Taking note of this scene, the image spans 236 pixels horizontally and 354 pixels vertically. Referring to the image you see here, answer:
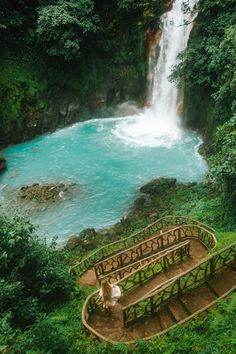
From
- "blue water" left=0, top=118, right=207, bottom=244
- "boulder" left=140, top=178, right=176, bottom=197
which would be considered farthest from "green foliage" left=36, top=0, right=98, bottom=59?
"boulder" left=140, top=178, right=176, bottom=197

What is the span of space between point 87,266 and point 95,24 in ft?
55.4

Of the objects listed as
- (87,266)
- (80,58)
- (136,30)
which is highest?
(136,30)

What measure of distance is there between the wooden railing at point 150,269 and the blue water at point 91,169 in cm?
673

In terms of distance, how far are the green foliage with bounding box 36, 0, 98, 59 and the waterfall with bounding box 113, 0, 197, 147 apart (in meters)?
5.16

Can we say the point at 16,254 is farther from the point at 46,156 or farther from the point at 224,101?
the point at 46,156

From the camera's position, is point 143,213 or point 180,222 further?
point 143,213

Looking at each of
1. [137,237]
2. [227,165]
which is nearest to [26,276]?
[137,237]

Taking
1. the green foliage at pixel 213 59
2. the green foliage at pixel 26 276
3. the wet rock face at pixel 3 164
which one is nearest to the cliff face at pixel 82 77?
the wet rock face at pixel 3 164

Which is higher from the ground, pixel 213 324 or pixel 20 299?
pixel 213 324

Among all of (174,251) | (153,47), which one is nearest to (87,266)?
(174,251)

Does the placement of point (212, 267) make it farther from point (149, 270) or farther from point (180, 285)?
point (149, 270)

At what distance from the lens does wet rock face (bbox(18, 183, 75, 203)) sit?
63.5 ft

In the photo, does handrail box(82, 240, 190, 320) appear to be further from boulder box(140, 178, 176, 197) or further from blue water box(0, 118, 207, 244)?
boulder box(140, 178, 176, 197)

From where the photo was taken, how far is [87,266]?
13445mm
